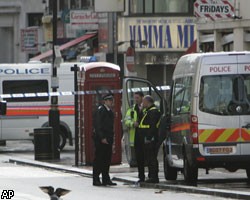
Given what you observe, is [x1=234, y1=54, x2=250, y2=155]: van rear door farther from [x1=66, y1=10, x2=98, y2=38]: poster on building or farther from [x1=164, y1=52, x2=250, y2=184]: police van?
[x1=66, y1=10, x2=98, y2=38]: poster on building

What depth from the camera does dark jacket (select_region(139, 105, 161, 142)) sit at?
69.4ft

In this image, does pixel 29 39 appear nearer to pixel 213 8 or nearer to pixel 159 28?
pixel 159 28

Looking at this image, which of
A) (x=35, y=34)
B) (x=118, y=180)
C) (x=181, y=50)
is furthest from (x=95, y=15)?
(x=118, y=180)

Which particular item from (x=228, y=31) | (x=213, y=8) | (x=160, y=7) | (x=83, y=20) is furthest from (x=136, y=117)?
(x=83, y=20)

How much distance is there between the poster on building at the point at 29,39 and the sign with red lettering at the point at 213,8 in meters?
29.9

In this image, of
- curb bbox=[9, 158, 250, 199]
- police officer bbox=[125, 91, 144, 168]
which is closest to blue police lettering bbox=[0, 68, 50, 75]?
curb bbox=[9, 158, 250, 199]

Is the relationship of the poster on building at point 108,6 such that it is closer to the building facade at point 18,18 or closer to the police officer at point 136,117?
the building facade at point 18,18

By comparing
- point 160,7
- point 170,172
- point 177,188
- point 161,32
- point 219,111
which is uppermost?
point 160,7

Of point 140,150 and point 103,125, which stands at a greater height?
point 103,125

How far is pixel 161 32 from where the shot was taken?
47688 millimetres

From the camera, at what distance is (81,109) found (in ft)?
91.2

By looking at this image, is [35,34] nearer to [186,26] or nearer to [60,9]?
[60,9]

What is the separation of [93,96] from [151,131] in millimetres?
6506

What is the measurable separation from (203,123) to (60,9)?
128 ft
